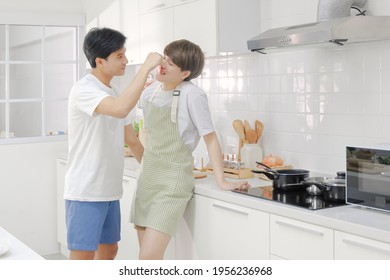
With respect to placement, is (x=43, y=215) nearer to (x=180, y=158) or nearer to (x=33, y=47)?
(x=33, y=47)

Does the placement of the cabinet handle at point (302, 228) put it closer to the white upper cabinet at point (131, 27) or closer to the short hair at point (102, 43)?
the short hair at point (102, 43)

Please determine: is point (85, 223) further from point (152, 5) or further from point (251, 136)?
point (152, 5)

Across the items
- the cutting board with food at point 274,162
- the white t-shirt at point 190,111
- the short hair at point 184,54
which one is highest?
the short hair at point 184,54

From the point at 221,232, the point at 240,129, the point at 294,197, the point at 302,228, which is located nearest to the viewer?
the point at 302,228

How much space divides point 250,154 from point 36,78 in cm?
228

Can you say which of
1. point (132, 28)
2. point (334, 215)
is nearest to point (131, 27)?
point (132, 28)

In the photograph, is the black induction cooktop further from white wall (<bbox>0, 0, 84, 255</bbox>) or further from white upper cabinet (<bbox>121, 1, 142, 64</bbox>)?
white wall (<bbox>0, 0, 84, 255</bbox>)

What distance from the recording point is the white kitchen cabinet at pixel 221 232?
3.10 m

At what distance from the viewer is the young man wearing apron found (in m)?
3.31

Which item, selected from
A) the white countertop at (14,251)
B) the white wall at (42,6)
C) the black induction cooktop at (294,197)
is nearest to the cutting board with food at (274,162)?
the black induction cooktop at (294,197)

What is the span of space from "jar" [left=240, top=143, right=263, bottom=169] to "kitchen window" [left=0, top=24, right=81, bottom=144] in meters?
2.02

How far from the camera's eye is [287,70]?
12.7 feet

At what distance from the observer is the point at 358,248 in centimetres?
255

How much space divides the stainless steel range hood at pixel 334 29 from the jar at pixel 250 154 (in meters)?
0.79
